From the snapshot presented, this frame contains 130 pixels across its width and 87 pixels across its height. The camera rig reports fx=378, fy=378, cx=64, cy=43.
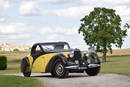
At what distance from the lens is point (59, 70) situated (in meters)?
19.4

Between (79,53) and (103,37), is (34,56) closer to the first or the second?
(79,53)

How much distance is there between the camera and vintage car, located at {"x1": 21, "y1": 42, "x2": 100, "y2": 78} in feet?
63.4

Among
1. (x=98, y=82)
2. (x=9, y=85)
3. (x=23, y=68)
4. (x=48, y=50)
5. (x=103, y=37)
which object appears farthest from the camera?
(x=103, y=37)

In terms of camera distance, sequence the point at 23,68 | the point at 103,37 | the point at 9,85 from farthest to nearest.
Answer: the point at 103,37, the point at 23,68, the point at 9,85

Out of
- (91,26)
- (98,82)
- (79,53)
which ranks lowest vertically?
(98,82)

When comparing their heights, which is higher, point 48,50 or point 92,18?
point 92,18

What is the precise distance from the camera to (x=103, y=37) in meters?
59.8

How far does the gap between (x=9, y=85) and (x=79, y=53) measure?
524 centimetres

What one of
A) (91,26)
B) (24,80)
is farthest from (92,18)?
(24,80)

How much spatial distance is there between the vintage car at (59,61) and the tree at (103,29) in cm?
3790

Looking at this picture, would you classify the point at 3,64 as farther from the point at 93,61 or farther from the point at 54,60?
the point at 54,60

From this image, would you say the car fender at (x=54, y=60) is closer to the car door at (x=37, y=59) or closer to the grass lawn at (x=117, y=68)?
the car door at (x=37, y=59)

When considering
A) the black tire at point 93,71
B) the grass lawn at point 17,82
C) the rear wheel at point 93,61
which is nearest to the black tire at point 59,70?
the rear wheel at point 93,61

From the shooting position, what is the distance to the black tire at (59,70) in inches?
750
